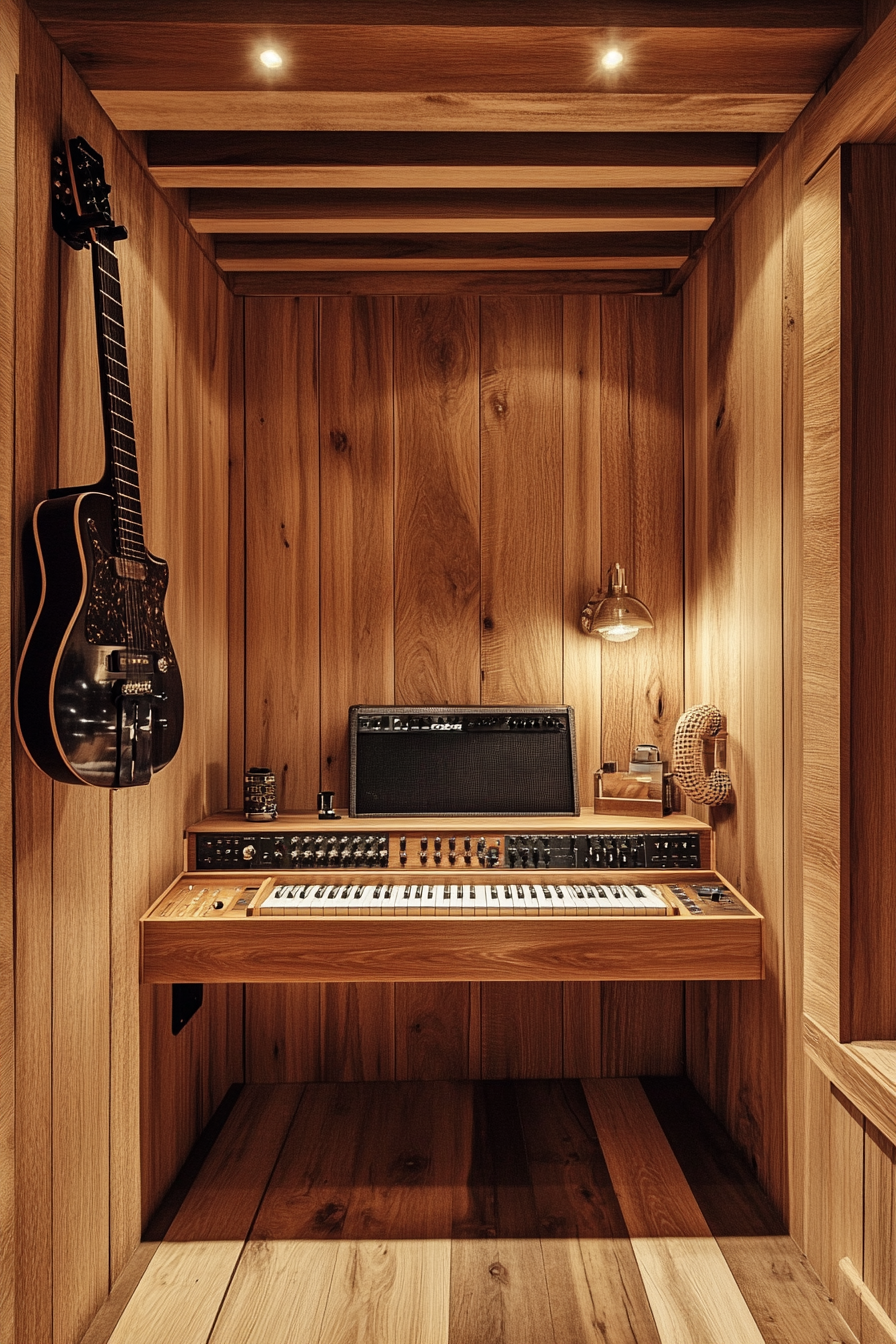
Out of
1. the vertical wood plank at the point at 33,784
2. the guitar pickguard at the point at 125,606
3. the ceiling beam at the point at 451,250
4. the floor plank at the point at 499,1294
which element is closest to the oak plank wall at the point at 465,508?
the ceiling beam at the point at 451,250

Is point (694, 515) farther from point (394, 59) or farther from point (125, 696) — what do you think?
point (125, 696)

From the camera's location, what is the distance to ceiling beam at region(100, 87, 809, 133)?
6.21 feet

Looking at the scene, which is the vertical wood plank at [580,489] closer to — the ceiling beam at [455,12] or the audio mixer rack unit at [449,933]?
the audio mixer rack unit at [449,933]

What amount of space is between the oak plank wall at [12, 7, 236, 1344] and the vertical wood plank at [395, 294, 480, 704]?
63 cm

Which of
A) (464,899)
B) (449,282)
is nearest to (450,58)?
(449,282)

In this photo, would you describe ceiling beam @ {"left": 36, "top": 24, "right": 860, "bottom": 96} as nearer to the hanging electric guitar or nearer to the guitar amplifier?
the hanging electric guitar

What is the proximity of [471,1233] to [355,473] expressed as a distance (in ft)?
7.30

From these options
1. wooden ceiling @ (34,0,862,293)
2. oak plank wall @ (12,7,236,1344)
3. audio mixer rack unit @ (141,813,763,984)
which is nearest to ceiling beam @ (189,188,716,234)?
wooden ceiling @ (34,0,862,293)

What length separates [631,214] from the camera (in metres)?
2.51

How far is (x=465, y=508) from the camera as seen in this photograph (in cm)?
295

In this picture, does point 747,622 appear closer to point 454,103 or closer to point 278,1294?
point 454,103

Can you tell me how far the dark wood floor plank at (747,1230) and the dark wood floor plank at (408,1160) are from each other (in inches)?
25.3

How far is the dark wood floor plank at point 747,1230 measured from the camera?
1.82m

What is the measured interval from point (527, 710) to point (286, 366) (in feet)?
4.63
